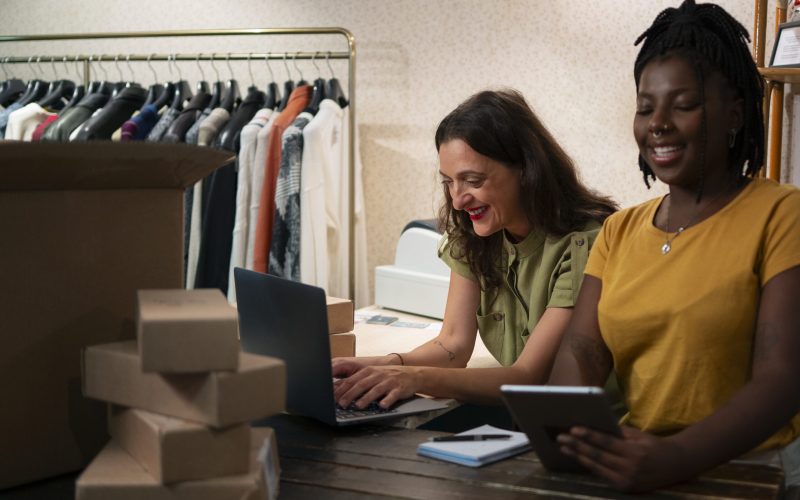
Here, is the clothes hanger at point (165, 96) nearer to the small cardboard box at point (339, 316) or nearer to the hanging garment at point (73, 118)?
the hanging garment at point (73, 118)

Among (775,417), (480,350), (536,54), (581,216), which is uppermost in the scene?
(536,54)

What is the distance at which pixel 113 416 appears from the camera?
103 centimetres

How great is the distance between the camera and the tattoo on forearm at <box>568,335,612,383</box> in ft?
4.48

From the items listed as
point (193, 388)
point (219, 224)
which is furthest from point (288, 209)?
point (193, 388)

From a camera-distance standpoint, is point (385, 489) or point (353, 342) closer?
point (385, 489)

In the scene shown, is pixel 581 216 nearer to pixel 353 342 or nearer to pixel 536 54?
pixel 353 342

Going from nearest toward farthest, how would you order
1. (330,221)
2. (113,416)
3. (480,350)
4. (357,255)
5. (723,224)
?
(113,416)
(723,224)
(480,350)
(330,221)
(357,255)

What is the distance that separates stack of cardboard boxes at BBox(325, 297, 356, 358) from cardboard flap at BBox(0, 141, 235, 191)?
0.71 metres

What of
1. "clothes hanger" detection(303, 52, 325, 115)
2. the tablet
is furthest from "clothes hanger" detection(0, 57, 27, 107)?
the tablet

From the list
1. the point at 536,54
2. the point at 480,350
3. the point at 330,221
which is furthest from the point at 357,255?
the point at 480,350

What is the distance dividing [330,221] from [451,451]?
2096 millimetres

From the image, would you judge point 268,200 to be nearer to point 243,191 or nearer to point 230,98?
point 243,191

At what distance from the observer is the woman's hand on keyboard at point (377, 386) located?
141cm

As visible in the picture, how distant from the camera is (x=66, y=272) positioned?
1.09 metres
